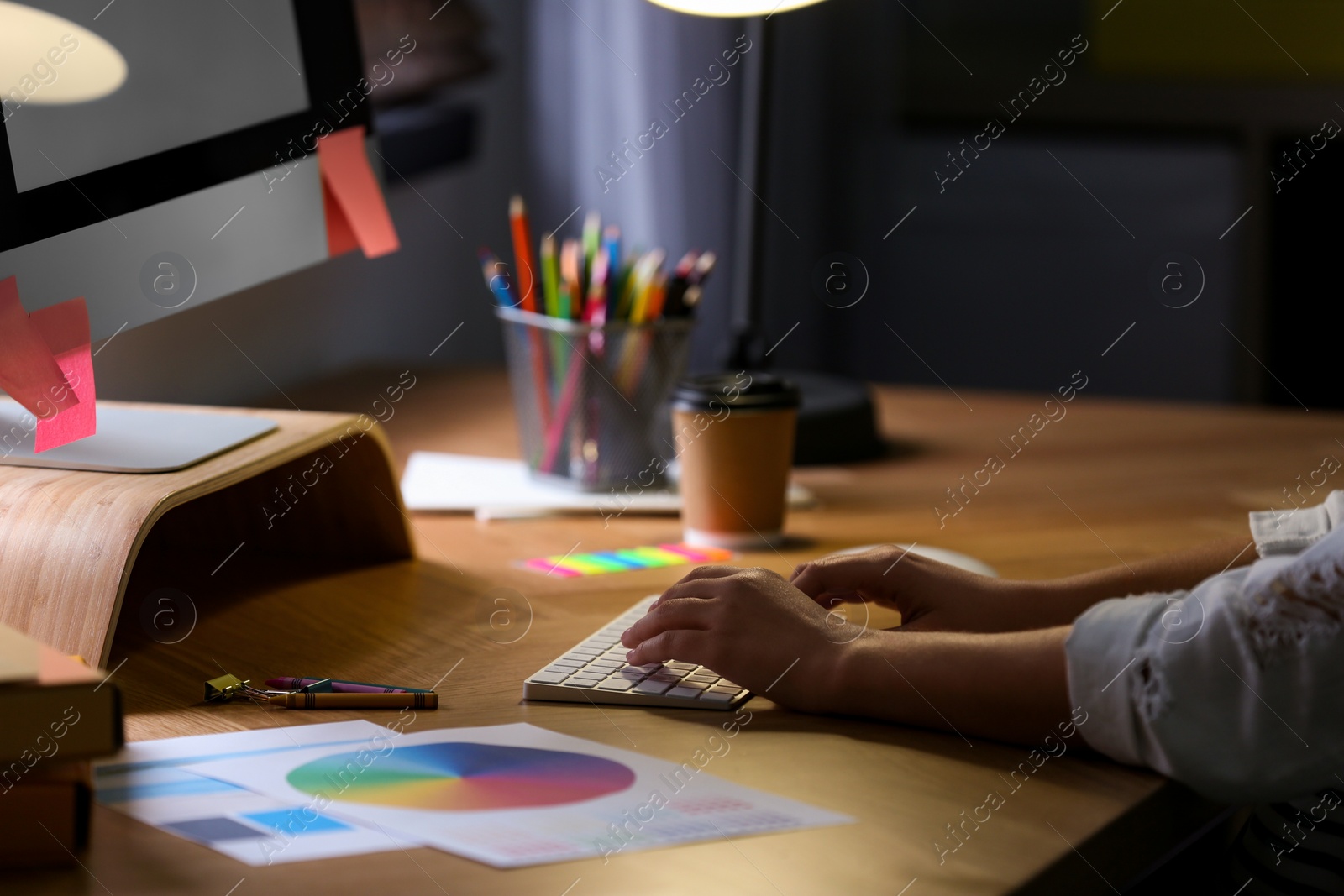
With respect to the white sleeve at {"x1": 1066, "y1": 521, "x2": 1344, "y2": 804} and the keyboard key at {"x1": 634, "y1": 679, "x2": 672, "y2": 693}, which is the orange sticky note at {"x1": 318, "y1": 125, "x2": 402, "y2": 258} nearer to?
the keyboard key at {"x1": 634, "y1": 679, "x2": 672, "y2": 693}

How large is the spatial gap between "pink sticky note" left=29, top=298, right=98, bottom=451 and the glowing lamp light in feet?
0.35

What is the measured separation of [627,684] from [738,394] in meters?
0.35

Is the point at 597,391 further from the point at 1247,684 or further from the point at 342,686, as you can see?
the point at 1247,684

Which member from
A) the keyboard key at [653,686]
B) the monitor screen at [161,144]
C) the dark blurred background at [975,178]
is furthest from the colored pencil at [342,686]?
the dark blurred background at [975,178]

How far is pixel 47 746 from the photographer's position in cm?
50

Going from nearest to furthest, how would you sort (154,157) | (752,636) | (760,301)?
(752,636), (154,157), (760,301)

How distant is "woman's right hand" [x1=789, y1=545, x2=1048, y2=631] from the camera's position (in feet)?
2.60

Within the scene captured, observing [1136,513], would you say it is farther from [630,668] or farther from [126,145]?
[126,145]

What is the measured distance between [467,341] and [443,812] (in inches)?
58.9

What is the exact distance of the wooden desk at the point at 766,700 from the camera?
52 centimetres

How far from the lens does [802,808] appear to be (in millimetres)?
574

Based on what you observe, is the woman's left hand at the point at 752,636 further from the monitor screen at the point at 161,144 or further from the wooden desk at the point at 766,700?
the monitor screen at the point at 161,144

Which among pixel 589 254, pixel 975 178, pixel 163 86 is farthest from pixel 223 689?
pixel 975 178

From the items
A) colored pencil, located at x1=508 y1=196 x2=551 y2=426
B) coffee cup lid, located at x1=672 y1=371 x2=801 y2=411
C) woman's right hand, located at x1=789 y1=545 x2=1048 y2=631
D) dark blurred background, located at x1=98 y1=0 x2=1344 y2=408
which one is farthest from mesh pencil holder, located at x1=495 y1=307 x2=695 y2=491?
dark blurred background, located at x1=98 y1=0 x2=1344 y2=408
